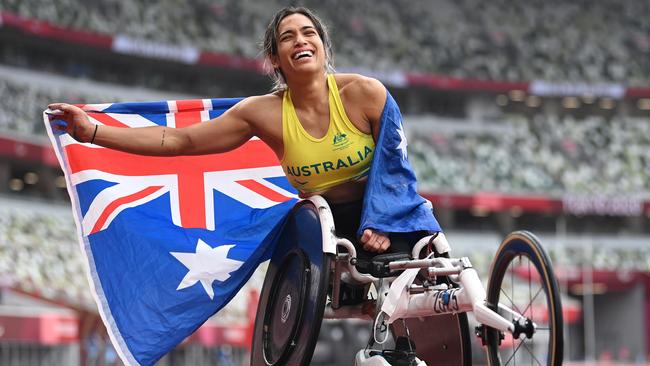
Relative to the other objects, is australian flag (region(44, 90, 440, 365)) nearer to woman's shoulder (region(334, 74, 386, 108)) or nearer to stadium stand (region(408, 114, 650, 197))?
woman's shoulder (region(334, 74, 386, 108))

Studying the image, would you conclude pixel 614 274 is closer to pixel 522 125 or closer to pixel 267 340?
pixel 522 125

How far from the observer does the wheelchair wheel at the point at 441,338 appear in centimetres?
521

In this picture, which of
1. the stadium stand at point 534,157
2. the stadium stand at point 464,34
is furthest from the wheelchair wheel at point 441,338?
the stadium stand at point 464,34

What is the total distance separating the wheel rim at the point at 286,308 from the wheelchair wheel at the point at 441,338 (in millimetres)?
572

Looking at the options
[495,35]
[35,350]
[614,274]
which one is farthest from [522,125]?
[35,350]

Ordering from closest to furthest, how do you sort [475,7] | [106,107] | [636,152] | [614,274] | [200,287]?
1. [200,287]
2. [106,107]
3. [614,274]
4. [636,152]
5. [475,7]

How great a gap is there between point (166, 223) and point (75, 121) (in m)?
0.97

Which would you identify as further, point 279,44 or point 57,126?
point 57,126

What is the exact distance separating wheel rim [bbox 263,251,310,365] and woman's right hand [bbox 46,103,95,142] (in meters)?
1.17

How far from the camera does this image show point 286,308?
17.2 ft

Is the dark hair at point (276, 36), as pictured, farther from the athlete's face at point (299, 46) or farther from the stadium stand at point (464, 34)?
the stadium stand at point (464, 34)

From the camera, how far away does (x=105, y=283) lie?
243 inches

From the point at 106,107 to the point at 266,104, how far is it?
58.9 inches

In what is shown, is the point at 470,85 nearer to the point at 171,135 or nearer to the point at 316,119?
the point at 171,135
